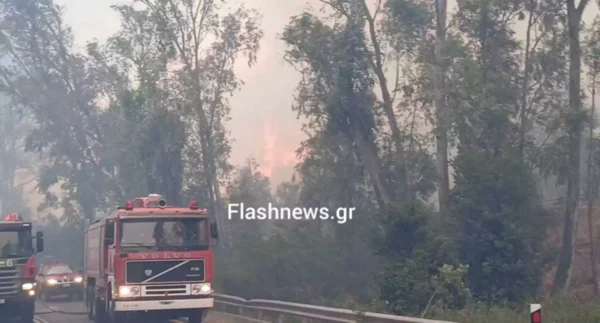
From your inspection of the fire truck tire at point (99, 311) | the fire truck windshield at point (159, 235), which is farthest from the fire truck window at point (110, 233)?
the fire truck tire at point (99, 311)

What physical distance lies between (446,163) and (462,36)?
5873 mm

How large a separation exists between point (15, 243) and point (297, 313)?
8924mm

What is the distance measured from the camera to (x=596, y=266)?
37.1 metres

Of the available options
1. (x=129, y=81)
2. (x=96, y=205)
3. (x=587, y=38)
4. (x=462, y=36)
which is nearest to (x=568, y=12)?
(x=587, y=38)

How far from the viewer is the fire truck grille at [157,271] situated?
1850 centimetres

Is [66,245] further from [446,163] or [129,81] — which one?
[446,163]

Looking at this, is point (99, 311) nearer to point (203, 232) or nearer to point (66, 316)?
point (66, 316)

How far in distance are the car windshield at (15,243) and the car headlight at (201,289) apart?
6175 millimetres

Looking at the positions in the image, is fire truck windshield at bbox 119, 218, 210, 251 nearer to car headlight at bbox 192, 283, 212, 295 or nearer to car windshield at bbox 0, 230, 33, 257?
car headlight at bbox 192, 283, 212, 295

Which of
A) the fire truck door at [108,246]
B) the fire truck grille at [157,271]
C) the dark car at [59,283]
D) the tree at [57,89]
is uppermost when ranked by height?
the tree at [57,89]

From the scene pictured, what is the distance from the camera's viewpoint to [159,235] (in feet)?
61.7

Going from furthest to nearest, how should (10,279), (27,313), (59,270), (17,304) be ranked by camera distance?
(59,270), (27,313), (17,304), (10,279)

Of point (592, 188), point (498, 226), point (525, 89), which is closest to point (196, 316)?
point (498, 226)

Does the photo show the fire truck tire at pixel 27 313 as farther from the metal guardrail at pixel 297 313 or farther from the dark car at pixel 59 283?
the dark car at pixel 59 283
